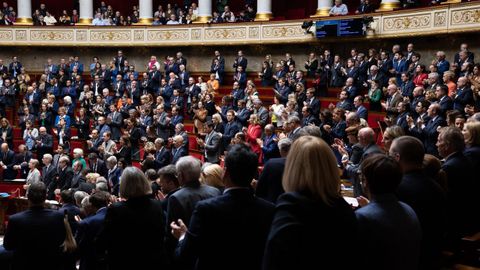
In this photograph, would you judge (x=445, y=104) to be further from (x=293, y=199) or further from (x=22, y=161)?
(x=22, y=161)

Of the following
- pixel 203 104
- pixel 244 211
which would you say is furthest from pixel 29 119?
pixel 244 211

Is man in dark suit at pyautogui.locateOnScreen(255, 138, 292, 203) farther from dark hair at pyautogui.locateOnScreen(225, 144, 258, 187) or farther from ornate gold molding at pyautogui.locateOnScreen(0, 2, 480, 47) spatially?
ornate gold molding at pyautogui.locateOnScreen(0, 2, 480, 47)

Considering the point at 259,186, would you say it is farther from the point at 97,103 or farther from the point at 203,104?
the point at 97,103

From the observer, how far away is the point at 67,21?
69.4 ft

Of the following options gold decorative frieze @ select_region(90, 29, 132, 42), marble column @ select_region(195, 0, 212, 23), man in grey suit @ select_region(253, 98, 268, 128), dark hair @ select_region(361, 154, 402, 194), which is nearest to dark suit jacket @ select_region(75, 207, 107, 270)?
dark hair @ select_region(361, 154, 402, 194)

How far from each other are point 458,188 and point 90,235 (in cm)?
302

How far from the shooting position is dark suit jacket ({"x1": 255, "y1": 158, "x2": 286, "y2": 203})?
4406 mm

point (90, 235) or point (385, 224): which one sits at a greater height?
point (385, 224)

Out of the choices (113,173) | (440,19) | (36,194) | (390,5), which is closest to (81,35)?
(390,5)

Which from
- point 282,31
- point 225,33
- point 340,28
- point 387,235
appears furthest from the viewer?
point 225,33

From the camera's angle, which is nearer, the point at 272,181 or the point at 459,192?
the point at 459,192

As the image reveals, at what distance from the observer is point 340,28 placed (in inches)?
610

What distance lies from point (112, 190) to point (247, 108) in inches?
151

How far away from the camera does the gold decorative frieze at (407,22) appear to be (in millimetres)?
13727
